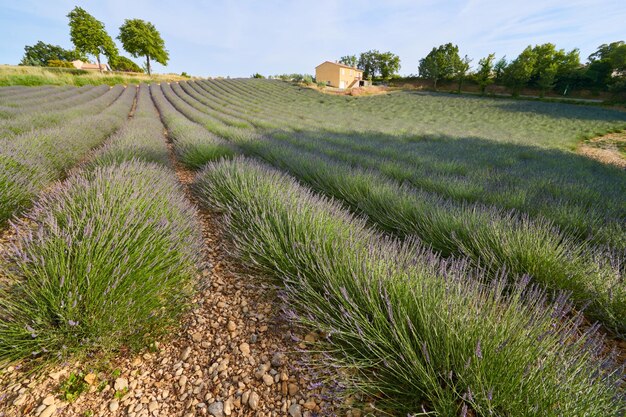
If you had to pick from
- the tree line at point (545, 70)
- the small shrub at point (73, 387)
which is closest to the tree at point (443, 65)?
the tree line at point (545, 70)

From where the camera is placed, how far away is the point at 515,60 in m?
32.7

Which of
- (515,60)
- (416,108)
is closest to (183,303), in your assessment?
(416,108)

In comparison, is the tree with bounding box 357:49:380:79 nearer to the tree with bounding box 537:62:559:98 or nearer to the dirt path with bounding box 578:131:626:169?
the tree with bounding box 537:62:559:98

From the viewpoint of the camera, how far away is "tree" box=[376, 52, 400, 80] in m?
54.1

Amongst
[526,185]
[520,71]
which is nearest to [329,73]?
[520,71]

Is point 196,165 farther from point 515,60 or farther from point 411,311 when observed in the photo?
point 515,60

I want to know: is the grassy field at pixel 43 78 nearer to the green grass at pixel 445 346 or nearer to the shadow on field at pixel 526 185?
the shadow on field at pixel 526 185

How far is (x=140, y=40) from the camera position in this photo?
36125 millimetres

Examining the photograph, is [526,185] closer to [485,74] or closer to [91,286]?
[91,286]

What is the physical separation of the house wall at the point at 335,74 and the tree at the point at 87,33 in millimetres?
31318

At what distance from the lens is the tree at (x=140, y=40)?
36406 millimetres

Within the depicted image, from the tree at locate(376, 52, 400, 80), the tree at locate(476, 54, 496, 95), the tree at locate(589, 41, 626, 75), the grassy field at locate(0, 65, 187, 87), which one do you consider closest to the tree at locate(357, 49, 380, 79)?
the tree at locate(376, 52, 400, 80)

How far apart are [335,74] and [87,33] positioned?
35212 millimetres

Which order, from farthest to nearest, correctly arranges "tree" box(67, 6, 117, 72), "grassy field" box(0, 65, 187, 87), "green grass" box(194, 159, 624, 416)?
"tree" box(67, 6, 117, 72)
"grassy field" box(0, 65, 187, 87)
"green grass" box(194, 159, 624, 416)
